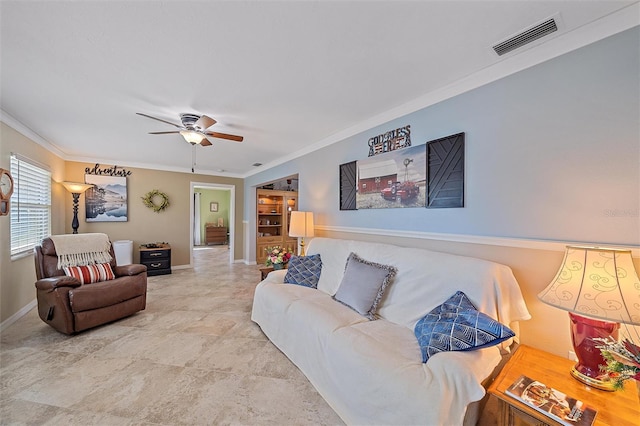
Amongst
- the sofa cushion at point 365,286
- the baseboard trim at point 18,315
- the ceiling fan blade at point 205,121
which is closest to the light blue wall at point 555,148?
the sofa cushion at point 365,286

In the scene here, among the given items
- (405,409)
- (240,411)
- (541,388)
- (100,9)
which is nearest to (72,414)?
(240,411)

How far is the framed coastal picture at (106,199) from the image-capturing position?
5.07 m

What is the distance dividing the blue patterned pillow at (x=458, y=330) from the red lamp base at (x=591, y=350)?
0.35 meters

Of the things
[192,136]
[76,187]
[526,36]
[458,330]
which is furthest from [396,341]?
[76,187]

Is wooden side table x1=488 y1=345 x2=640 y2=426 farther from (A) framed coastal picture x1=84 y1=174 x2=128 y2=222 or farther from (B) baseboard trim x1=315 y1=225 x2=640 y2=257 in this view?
(A) framed coastal picture x1=84 y1=174 x2=128 y2=222

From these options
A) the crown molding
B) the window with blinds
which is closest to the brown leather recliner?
the window with blinds

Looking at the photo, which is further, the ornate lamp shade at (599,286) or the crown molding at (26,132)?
the crown molding at (26,132)

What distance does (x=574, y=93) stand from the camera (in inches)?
62.1

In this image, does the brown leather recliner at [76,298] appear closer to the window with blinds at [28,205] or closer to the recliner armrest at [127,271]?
the recliner armrest at [127,271]

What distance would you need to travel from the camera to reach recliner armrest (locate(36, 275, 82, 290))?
2.62 meters

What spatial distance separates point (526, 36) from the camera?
158 cm

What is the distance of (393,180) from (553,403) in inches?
77.6

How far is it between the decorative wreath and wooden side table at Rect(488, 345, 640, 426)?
6.45m

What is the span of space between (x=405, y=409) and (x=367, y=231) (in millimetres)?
1908
